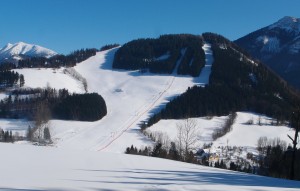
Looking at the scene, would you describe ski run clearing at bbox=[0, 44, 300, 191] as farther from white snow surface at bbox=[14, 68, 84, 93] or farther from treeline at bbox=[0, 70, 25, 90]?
treeline at bbox=[0, 70, 25, 90]

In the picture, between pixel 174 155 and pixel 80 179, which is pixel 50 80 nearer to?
pixel 174 155

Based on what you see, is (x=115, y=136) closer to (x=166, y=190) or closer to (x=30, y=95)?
(x=30, y=95)

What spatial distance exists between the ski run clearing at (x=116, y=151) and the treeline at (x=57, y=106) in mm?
5312

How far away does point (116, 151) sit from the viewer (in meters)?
87.9

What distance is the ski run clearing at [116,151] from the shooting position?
11188 mm

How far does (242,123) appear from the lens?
5738 inches

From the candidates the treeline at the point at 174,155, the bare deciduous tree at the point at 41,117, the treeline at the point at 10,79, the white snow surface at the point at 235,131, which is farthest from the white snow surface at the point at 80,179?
the treeline at the point at 10,79

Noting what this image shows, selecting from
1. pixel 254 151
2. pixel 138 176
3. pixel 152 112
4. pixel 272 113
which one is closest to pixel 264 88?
pixel 272 113

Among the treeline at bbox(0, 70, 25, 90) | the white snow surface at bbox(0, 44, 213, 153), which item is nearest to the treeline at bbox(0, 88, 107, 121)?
the white snow surface at bbox(0, 44, 213, 153)

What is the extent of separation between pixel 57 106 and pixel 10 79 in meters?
45.7

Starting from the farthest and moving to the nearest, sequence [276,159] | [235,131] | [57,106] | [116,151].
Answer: [57,106] < [235,131] < [116,151] < [276,159]

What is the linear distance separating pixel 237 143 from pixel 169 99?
5208 centimetres

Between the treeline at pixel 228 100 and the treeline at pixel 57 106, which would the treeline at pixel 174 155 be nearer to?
the treeline at pixel 228 100

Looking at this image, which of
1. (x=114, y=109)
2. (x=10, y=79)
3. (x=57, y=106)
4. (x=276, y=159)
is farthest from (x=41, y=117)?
(x=10, y=79)
